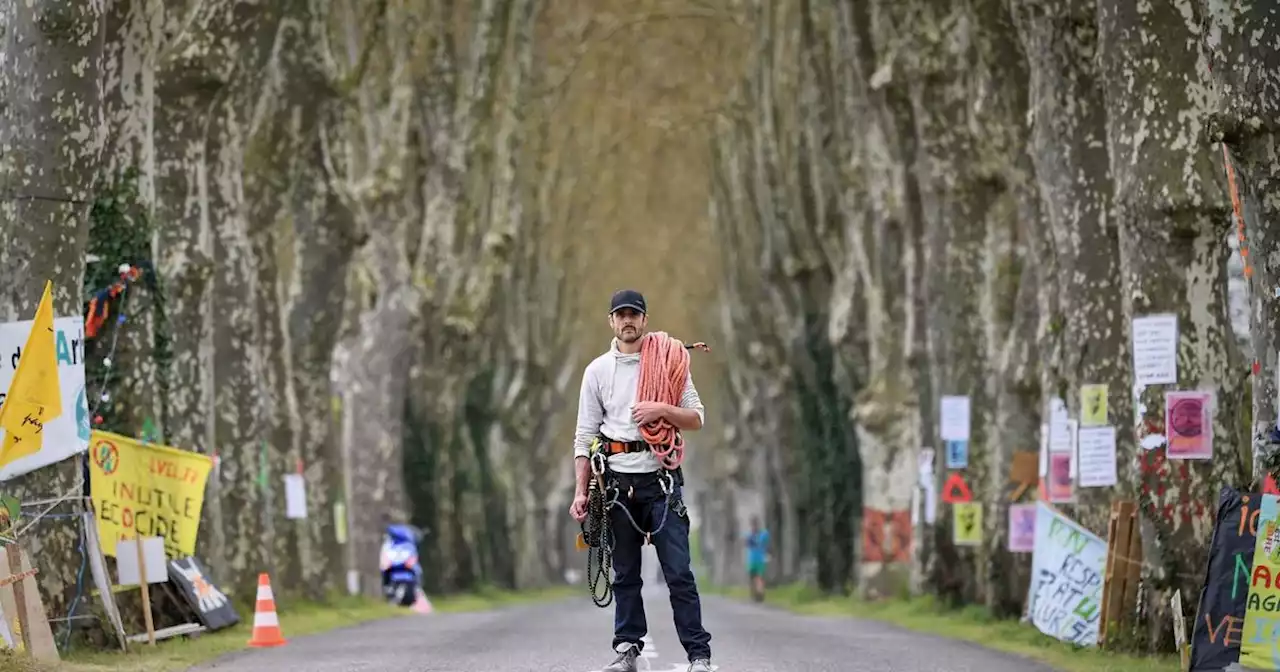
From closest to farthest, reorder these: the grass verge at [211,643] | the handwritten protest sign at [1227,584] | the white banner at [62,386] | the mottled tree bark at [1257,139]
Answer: the mottled tree bark at [1257,139]
the handwritten protest sign at [1227,584]
the grass verge at [211,643]
the white banner at [62,386]

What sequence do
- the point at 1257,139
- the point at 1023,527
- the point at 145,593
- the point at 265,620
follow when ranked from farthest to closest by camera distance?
1. the point at 1023,527
2. the point at 265,620
3. the point at 145,593
4. the point at 1257,139

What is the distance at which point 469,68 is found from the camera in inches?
1581

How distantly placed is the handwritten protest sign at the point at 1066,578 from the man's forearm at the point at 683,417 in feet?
24.1

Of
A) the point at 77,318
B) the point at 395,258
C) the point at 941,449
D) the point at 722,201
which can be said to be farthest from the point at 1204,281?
the point at 722,201

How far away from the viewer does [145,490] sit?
18.4 m

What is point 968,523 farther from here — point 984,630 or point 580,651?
point 580,651

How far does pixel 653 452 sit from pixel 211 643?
25.0 feet

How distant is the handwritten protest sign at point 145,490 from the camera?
1766 cm

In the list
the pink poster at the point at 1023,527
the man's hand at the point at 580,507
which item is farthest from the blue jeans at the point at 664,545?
the pink poster at the point at 1023,527

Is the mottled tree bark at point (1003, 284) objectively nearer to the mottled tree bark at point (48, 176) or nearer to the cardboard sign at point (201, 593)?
the cardboard sign at point (201, 593)

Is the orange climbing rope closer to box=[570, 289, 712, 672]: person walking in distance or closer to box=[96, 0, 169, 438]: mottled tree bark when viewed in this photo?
box=[570, 289, 712, 672]: person walking in distance

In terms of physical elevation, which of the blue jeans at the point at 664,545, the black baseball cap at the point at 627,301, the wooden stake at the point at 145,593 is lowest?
the wooden stake at the point at 145,593

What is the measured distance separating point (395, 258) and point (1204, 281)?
2242cm

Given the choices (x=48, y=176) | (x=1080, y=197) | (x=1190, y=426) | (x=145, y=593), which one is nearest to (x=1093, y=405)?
(x=1080, y=197)
